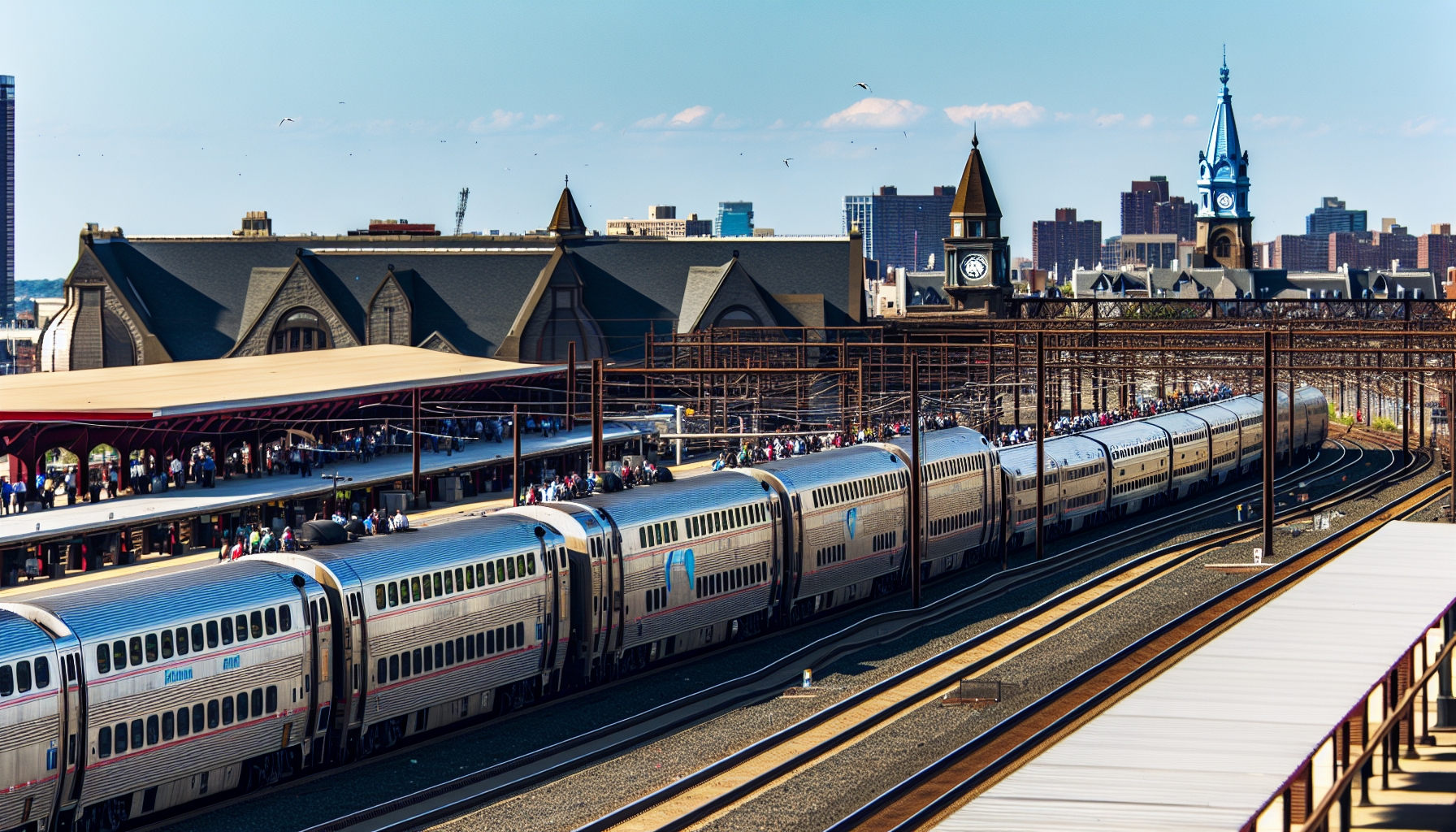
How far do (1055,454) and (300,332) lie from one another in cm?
7034

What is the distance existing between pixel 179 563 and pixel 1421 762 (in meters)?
33.0

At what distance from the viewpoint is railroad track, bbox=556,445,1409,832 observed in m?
28.4

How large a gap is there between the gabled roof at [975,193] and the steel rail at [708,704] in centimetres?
7669

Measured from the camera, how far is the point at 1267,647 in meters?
27.3

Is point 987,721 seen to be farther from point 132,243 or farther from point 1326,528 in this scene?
point 132,243

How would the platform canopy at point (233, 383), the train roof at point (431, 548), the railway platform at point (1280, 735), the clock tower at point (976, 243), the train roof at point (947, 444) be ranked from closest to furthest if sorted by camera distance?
the railway platform at point (1280, 735), the train roof at point (431, 548), the train roof at point (947, 444), the platform canopy at point (233, 383), the clock tower at point (976, 243)

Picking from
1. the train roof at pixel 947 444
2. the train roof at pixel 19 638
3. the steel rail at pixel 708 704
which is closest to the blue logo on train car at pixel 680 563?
the steel rail at pixel 708 704

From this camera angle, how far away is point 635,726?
35.2 m

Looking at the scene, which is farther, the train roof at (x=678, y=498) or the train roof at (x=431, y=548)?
the train roof at (x=678, y=498)

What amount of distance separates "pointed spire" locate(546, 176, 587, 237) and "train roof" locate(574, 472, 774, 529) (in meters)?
88.2

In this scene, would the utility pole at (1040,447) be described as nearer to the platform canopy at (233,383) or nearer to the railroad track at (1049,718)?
the railroad track at (1049,718)

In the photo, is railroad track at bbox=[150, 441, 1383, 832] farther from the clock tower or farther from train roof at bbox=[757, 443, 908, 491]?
the clock tower

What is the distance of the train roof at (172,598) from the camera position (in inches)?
1024

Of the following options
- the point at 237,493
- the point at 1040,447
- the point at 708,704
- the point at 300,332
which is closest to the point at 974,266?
the point at 300,332
